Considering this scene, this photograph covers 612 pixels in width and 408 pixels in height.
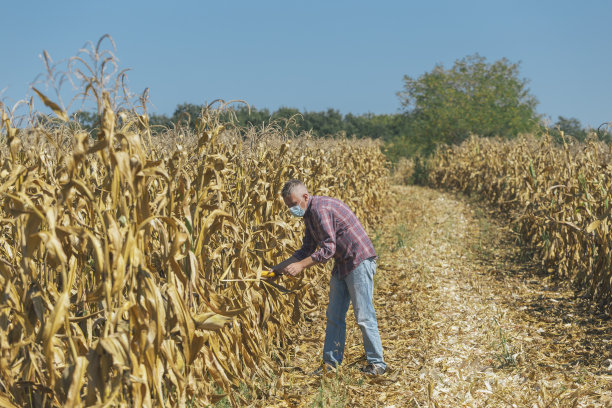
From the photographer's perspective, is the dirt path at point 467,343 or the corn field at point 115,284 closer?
the corn field at point 115,284

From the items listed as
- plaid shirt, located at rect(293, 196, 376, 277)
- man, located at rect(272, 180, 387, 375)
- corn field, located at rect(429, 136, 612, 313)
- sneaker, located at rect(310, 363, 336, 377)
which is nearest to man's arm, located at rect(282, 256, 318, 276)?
man, located at rect(272, 180, 387, 375)

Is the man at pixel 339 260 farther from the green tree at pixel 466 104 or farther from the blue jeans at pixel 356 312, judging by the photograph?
the green tree at pixel 466 104

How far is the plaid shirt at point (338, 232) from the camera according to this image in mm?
4703

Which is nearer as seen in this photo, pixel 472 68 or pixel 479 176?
pixel 479 176

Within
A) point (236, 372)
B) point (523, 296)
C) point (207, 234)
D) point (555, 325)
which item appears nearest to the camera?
point (207, 234)

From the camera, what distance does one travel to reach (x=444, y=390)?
15.1 feet

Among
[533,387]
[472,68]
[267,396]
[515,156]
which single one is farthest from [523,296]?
[472,68]

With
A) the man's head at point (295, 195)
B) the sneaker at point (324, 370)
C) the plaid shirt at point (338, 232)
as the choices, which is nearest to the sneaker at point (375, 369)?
the sneaker at point (324, 370)

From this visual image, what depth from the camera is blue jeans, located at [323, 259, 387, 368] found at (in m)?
4.83

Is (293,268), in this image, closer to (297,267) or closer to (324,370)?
(297,267)

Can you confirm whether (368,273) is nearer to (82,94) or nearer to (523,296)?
(82,94)

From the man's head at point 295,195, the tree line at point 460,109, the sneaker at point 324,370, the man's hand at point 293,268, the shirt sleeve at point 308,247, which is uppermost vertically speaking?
the tree line at point 460,109

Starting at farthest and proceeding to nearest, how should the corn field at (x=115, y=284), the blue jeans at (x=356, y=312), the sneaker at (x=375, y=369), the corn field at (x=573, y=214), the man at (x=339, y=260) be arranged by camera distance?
1. the corn field at (x=573, y=214)
2. the sneaker at (x=375, y=369)
3. the blue jeans at (x=356, y=312)
4. the man at (x=339, y=260)
5. the corn field at (x=115, y=284)

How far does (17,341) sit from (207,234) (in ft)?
4.38
